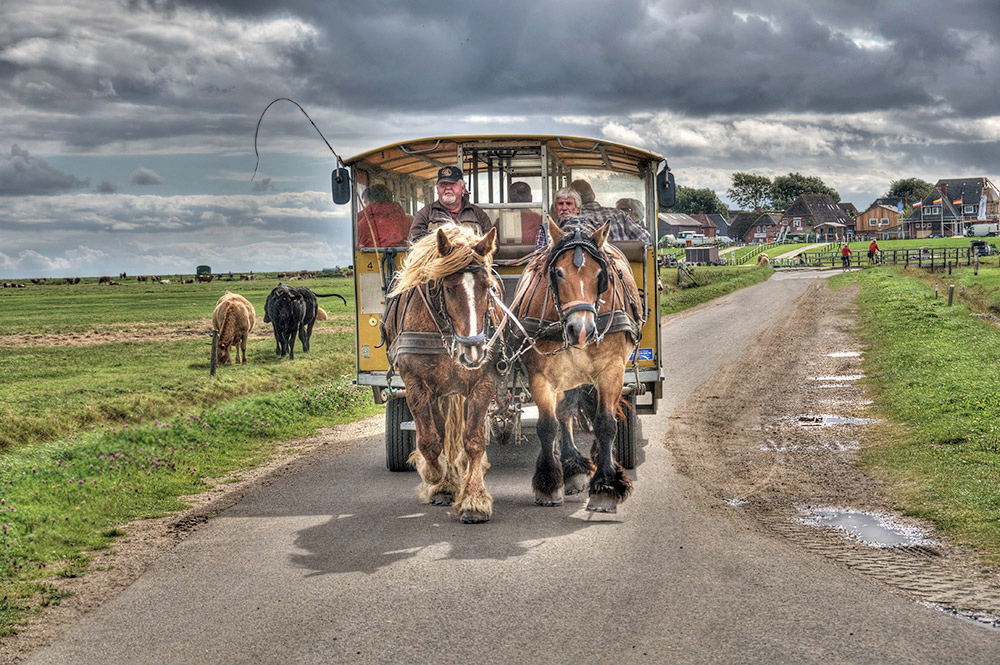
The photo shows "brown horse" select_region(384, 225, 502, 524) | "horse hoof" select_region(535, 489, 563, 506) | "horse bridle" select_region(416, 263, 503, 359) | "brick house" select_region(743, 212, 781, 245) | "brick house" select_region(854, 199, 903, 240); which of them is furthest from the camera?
"brick house" select_region(743, 212, 781, 245)

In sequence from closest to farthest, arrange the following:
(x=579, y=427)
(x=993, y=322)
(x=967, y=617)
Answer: (x=967, y=617)
(x=579, y=427)
(x=993, y=322)

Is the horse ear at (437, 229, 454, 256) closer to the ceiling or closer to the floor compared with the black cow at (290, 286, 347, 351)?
closer to the ceiling

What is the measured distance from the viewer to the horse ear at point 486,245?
25.1 ft

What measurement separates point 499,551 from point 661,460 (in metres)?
4.20

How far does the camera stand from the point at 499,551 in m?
6.98

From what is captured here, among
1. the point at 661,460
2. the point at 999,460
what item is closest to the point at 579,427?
the point at 661,460

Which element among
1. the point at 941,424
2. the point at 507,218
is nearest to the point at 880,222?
the point at 941,424

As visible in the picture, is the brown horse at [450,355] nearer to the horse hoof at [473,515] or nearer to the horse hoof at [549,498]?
the horse hoof at [473,515]

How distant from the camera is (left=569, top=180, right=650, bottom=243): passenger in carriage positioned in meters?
10.4

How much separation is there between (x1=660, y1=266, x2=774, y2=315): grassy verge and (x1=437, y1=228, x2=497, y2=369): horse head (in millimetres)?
26701

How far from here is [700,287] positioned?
50.6m

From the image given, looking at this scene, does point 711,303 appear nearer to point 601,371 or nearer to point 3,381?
point 3,381

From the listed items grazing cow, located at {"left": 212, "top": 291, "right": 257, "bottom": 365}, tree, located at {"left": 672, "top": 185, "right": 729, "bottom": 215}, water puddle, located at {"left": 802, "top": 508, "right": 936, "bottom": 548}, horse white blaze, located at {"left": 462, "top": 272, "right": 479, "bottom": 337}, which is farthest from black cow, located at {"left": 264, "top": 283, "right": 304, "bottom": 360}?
tree, located at {"left": 672, "top": 185, "right": 729, "bottom": 215}

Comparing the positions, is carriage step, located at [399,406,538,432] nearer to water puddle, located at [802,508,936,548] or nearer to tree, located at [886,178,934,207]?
water puddle, located at [802,508,936,548]
